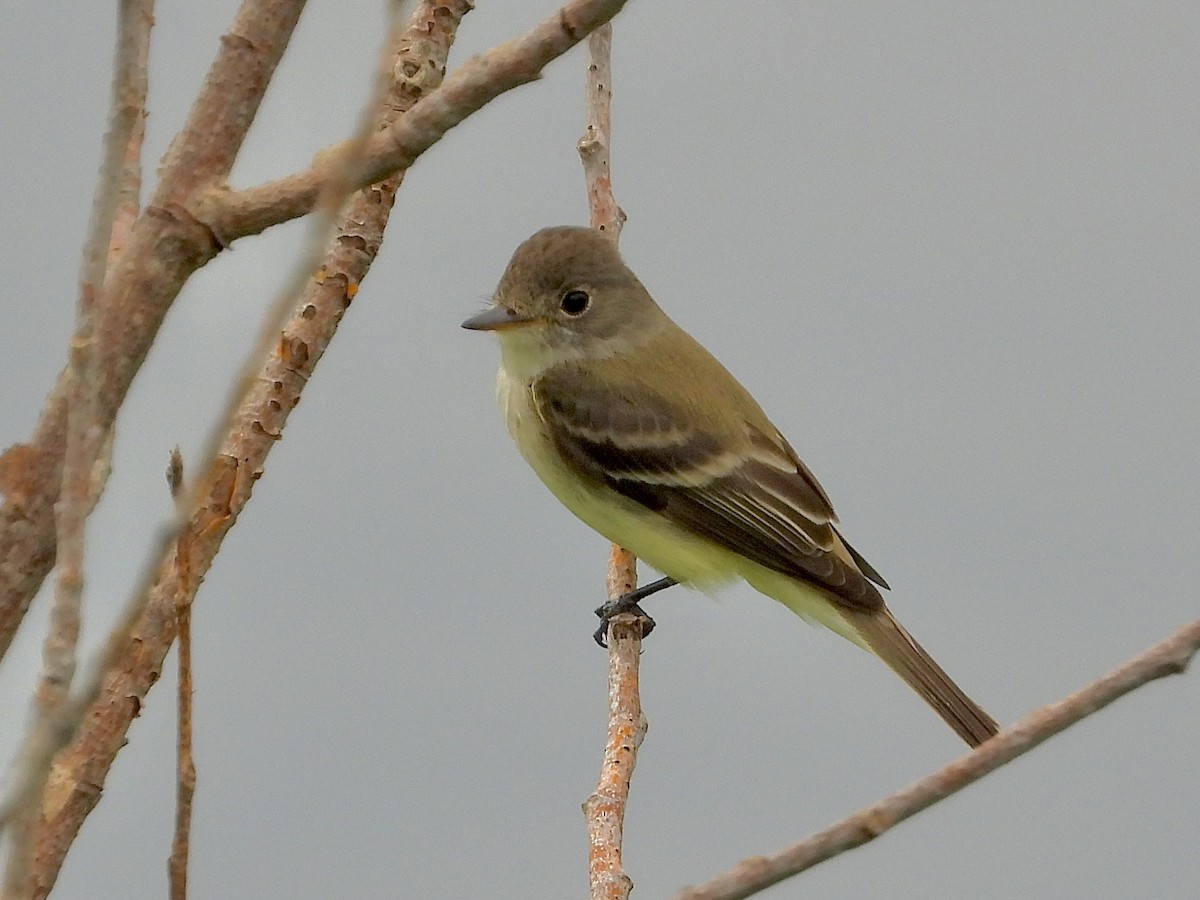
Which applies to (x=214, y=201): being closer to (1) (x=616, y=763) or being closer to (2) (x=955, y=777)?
(2) (x=955, y=777)

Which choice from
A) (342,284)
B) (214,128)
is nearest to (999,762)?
(214,128)

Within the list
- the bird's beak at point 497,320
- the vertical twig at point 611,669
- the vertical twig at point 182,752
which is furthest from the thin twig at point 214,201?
the bird's beak at point 497,320

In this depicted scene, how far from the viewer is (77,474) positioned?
118 cm

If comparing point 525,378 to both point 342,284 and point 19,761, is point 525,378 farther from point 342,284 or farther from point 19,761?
point 19,761

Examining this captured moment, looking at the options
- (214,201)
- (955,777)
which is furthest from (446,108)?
(955,777)

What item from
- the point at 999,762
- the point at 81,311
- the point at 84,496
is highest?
the point at 81,311

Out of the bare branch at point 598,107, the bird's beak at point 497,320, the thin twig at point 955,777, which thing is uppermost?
the bare branch at point 598,107

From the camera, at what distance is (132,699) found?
2.07 meters

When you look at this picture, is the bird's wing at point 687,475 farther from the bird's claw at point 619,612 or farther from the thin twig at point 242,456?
the thin twig at point 242,456

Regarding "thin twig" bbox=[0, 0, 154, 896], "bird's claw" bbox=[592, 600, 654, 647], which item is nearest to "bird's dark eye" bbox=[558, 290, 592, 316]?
"bird's claw" bbox=[592, 600, 654, 647]

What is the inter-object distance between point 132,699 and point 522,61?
1072 mm

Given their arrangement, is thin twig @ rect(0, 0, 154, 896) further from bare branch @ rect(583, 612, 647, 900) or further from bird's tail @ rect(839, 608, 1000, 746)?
bird's tail @ rect(839, 608, 1000, 746)

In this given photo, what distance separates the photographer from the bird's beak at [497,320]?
351cm

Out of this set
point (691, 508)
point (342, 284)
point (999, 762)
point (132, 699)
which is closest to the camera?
point (999, 762)
